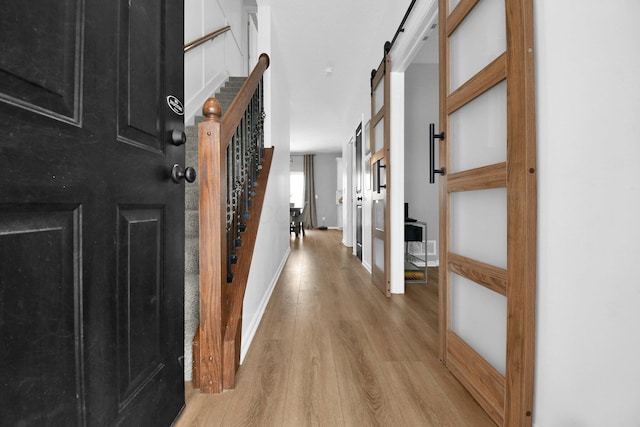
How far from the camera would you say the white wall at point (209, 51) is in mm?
2566

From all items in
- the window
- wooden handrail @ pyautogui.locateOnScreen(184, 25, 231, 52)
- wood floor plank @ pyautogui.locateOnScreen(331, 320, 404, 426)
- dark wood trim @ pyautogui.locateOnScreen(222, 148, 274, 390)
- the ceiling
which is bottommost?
wood floor plank @ pyautogui.locateOnScreen(331, 320, 404, 426)

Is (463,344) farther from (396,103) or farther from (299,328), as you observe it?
(396,103)

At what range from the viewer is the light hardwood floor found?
1120 millimetres

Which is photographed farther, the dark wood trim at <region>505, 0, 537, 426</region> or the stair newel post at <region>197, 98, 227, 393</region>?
the stair newel post at <region>197, 98, 227, 393</region>

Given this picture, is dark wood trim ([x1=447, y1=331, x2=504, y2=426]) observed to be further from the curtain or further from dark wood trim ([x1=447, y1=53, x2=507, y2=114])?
the curtain

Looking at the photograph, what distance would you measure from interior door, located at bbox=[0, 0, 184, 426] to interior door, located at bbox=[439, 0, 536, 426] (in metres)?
1.11

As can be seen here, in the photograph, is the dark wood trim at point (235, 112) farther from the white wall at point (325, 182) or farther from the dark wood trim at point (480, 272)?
the white wall at point (325, 182)

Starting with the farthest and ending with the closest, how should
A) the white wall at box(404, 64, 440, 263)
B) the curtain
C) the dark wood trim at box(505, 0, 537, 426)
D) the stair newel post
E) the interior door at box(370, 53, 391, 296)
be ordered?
the curtain → the white wall at box(404, 64, 440, 263) → the interior door at box(370, 53, 391, 296) → the stair newel post → the dark wood trim at box(505, 0, 537, 426)

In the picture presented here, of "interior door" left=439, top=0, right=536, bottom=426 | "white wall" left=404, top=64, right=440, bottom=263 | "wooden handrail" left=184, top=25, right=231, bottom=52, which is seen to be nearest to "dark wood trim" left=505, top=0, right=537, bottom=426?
"interior door" left=439, top=0, right=536, bottom=426

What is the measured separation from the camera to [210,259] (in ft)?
4.08

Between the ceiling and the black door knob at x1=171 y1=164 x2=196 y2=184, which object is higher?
the ceiling

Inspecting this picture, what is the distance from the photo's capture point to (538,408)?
0.93 m

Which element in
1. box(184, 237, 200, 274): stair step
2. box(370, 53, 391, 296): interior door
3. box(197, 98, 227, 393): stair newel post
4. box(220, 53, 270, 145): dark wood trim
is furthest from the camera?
box(370, 53, 391, 296): interior door

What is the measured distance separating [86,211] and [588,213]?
48.3 inches
